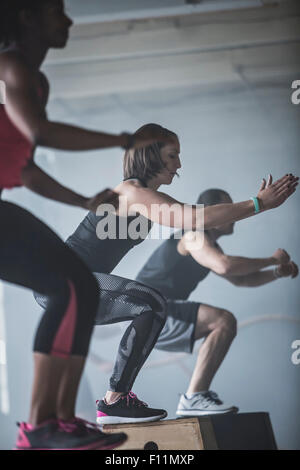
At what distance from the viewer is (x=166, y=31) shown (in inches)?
142

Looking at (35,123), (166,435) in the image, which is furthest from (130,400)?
(35,123)

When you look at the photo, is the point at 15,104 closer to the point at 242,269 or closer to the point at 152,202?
the point at 152,202

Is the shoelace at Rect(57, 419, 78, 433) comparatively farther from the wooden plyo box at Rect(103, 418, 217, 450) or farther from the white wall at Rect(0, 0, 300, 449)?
the white wall at Rect(0, 0, 300, 449)

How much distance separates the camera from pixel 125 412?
7.03 ft

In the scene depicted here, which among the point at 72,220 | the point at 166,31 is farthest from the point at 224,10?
the point at 72,220

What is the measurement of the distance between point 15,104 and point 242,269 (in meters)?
1.79

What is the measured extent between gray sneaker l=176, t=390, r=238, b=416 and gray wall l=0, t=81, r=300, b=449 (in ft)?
1.53

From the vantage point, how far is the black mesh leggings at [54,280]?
5.14ft

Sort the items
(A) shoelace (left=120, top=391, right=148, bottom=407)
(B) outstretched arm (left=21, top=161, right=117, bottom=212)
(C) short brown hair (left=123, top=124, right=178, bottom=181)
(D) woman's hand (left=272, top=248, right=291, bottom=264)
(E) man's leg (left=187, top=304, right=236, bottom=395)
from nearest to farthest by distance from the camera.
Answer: (B) outstretched arm (left=21, top=161, right=117, bottom=212), (A) shoelace (left=120, top=391, right=148, bottom=407), (C) short brown hair (left=123, top=124, right=178, bottom=181), (E) man's leg (left=187, top=304, right=236, bottom=395), (D) woman's hand (left=272, top=248, right=291, bottom=264)

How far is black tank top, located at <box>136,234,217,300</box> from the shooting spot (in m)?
2.96

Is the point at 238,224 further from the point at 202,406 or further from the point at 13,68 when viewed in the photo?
the point at 13,68

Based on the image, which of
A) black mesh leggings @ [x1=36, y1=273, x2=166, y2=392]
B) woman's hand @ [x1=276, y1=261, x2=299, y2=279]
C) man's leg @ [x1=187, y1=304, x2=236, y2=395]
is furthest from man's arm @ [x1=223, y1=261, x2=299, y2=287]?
black mesh leggings @ [x1=36, y1=273, x2=166, y2=392]

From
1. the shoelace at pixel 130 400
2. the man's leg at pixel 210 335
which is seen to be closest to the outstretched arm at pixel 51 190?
the shoelace at pixel 130 400

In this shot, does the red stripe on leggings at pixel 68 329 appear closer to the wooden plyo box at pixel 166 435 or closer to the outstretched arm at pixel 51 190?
the outstretched arm at pixel 51 190
